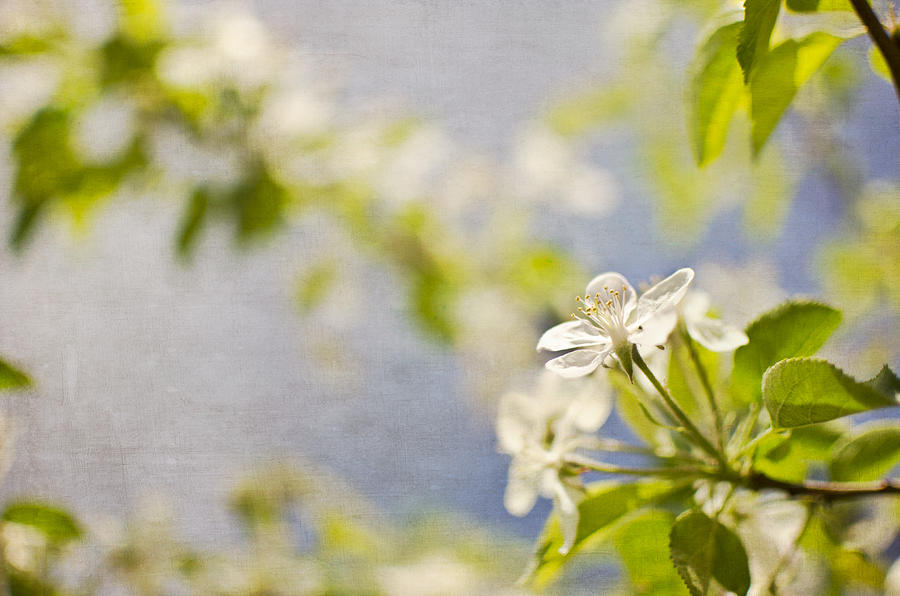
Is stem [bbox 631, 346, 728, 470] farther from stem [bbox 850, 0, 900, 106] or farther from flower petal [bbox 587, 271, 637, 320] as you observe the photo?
stem [bbox 850, 0, 900, 106]

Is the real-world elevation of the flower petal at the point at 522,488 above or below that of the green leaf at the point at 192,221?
above

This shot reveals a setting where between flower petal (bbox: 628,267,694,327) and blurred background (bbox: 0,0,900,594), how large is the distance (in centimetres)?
26

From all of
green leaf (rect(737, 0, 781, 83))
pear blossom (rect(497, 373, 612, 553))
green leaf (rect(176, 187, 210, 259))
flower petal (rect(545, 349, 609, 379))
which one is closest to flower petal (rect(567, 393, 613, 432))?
pear blossom (rect(497, 373, 612, 553))

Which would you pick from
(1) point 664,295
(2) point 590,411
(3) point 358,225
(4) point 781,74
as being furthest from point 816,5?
(3) point 358,225

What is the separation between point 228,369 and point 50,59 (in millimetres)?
474

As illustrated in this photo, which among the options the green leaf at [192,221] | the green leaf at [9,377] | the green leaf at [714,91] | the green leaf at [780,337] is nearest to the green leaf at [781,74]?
the green leaf at [714,91]

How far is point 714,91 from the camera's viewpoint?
437 mm

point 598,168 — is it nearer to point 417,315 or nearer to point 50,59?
point 417,315

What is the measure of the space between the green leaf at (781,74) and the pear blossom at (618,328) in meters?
0.13

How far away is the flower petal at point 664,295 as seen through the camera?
366mm

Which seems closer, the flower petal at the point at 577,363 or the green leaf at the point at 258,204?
the flower petal at the point at 577,363

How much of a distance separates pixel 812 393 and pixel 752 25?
187mm

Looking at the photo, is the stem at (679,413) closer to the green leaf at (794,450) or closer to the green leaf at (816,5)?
the green leaf at (794,450)

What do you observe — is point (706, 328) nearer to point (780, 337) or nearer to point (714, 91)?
point (780, 337)
